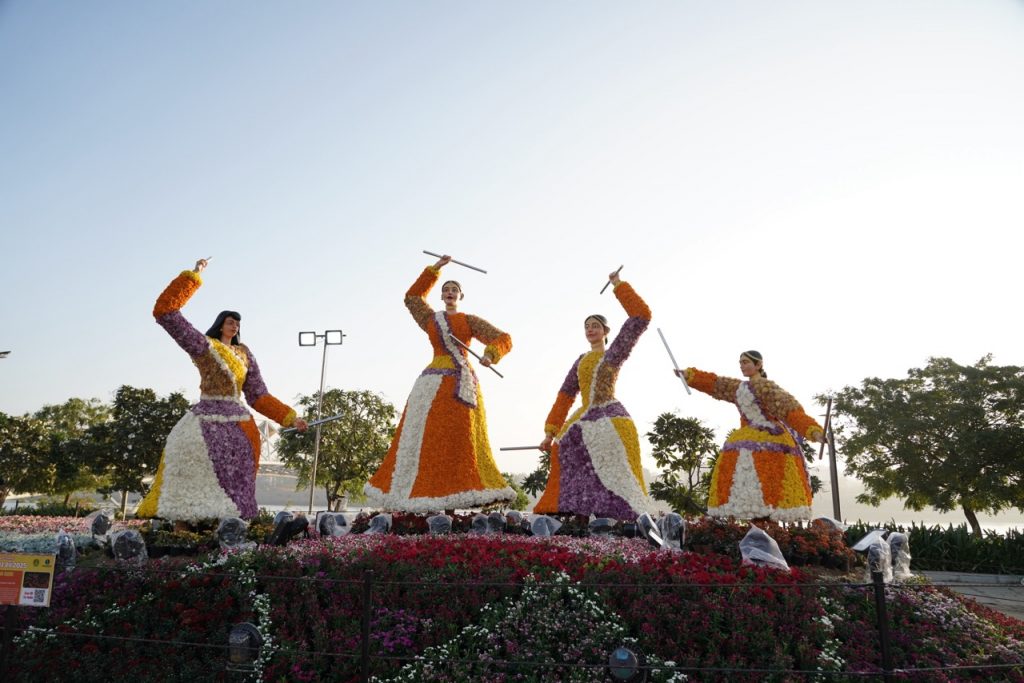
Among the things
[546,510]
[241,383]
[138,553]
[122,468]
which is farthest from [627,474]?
[122,468]

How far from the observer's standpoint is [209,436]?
297 inches

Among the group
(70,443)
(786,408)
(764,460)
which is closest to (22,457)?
(70,443)

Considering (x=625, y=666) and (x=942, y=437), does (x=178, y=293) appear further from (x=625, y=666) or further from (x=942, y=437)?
(x=942, y=437)

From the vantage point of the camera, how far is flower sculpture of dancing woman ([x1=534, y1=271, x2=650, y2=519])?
28.9 feet

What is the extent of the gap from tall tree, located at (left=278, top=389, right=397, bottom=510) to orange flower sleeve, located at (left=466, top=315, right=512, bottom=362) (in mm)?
15874

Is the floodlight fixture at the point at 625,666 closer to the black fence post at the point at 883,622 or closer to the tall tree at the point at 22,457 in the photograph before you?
the black fence post at the point at 883,622

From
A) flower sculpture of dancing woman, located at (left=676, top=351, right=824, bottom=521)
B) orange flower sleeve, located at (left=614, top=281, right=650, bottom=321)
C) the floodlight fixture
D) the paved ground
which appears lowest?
the paved ground

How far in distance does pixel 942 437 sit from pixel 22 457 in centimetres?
3017

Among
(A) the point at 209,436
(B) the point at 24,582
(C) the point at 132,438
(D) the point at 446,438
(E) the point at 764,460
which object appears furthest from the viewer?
(C) the point at 132,438

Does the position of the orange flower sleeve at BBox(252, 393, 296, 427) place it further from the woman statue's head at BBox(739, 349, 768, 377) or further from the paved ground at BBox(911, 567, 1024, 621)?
the paved ground at BBox(911, 567, 1024, 621)

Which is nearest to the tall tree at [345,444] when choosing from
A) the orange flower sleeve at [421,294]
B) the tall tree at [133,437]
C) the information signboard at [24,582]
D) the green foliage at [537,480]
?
the tall tree at [133,437]

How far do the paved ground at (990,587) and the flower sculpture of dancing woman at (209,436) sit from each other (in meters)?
9.81

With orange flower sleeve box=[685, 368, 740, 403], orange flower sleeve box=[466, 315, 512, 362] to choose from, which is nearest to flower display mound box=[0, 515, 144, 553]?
orange flower sleeve box=[466, 315, 512, 362]

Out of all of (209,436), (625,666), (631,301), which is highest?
(631,301)
